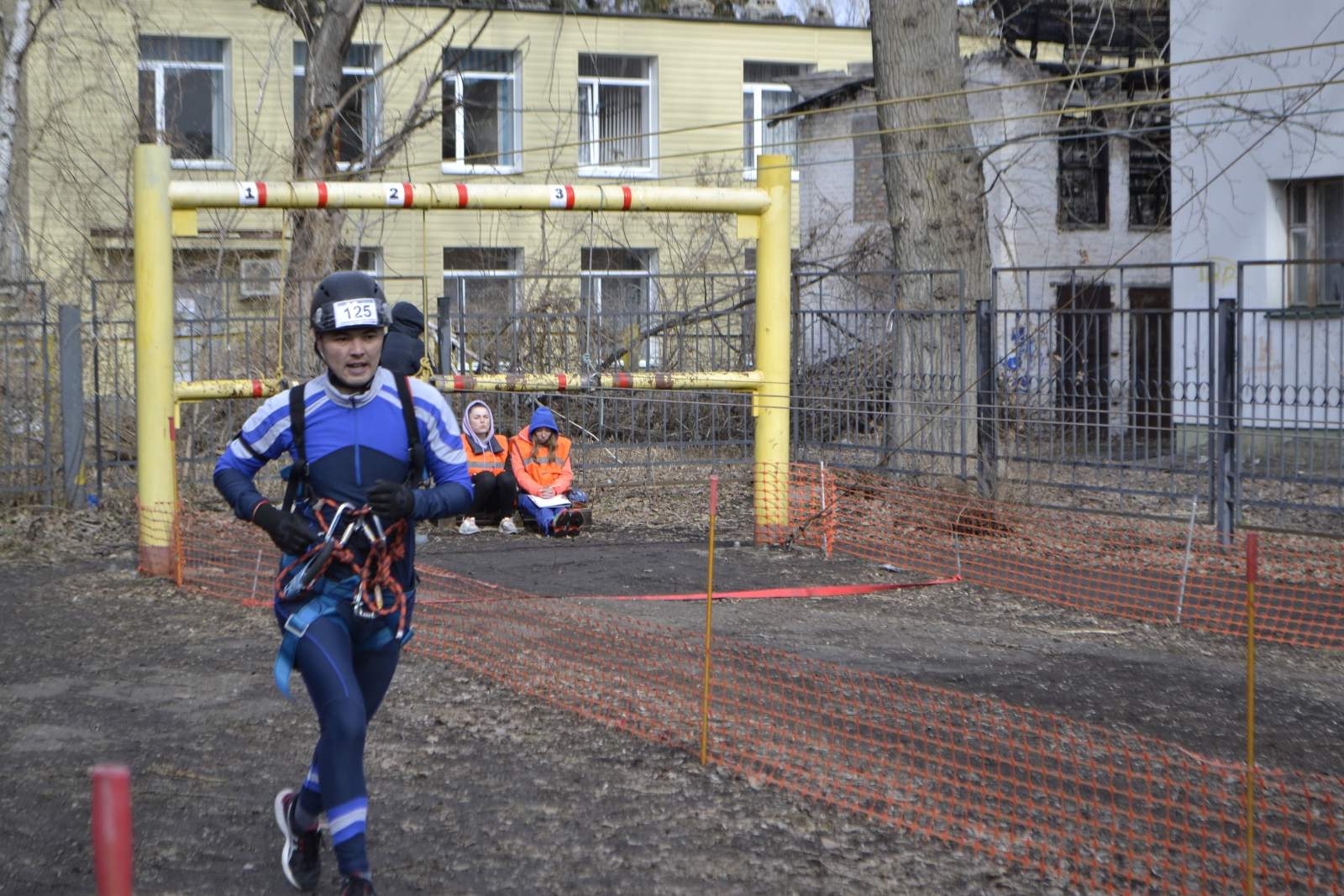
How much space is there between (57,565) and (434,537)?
2.83 metres

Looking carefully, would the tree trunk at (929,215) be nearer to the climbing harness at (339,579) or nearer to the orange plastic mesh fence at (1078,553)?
the orange plastic mesh fence at (1078,553)

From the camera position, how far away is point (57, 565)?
36.6ft

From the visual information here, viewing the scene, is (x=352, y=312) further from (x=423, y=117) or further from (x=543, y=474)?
(x=423, y=117)

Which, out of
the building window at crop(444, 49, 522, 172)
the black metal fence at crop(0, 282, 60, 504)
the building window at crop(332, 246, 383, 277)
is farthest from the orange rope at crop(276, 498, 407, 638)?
the building window at crop(444, 49, 522, 172)

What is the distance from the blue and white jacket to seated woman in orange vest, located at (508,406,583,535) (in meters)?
7.86

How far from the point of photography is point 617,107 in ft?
94.8

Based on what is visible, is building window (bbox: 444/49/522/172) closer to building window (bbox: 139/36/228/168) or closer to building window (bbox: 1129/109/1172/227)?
building window (bbox: 139/36/228/168)

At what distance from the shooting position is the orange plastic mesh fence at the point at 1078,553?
9492 millimetres

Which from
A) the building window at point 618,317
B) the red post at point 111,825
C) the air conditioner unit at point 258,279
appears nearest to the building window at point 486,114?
the air conditioner unit at point 258,279

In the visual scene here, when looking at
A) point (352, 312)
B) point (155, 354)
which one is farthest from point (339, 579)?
point (155, 354)

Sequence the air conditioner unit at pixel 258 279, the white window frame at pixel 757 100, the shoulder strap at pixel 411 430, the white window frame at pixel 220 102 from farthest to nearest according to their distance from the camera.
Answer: the white window frame at pixel 757 100, the white window frame at pixel 220 102, the air conditioner unit at pixel 258 279, the shoulder strap at pixel 411 430

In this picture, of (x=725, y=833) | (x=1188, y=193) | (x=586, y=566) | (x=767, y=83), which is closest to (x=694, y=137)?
(x=767, y=83)

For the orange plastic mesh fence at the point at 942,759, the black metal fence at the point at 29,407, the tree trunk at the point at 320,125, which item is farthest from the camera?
the tree trunk at the point at 320,125

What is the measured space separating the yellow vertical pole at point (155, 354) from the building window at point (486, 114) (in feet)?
57.0
